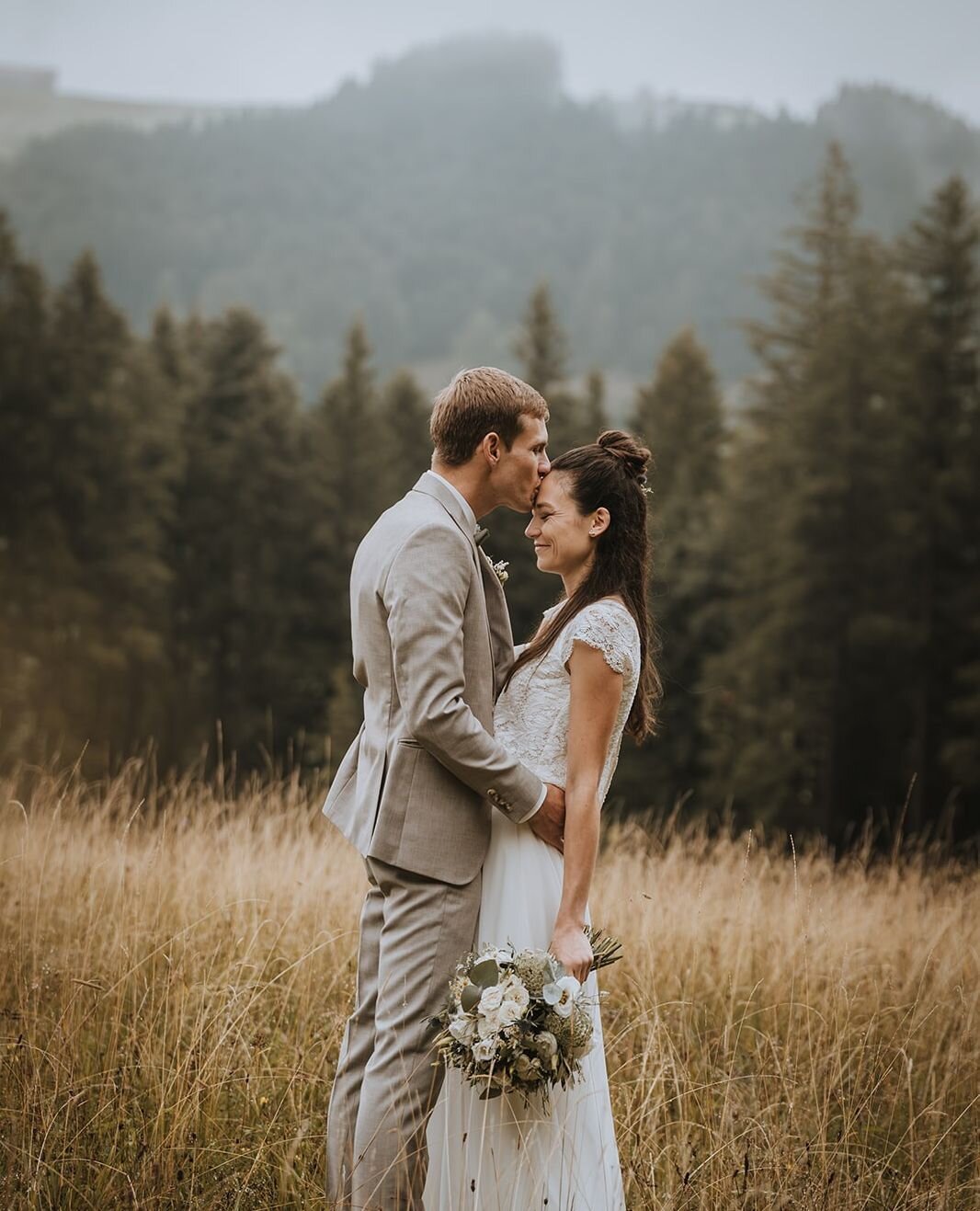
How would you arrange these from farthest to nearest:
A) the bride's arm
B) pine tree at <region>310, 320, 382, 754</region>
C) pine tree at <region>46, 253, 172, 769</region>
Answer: pine tree at <region>310, 320, 382, 754</region> < pine tree at <region>46, 253, 172, 769</region> < the bride's arm

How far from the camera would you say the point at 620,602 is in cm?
330

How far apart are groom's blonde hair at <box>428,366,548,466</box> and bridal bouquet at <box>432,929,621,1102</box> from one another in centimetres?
139

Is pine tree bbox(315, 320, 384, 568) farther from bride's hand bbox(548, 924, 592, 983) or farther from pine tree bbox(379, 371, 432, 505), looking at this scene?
bride's hand bbox(548, 924, 592, 983)

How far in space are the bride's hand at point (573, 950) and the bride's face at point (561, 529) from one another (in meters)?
1.03

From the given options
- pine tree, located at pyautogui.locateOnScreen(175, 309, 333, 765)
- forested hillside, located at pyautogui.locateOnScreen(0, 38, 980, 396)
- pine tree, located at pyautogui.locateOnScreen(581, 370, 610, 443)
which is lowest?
pine tree, located at pyautogui.locateOnScreen(175, 309, 333, 765)


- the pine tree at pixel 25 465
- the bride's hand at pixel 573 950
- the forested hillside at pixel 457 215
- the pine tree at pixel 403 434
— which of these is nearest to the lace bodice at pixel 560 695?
the bride's hand at pixel 573 950

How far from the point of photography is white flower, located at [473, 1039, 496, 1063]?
8.73 ft

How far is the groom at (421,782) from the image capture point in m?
2.97

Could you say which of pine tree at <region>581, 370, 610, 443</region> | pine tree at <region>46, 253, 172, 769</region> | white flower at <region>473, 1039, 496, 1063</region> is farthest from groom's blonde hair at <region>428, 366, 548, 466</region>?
pine tree at <region>581, 370, 610, 443</region>

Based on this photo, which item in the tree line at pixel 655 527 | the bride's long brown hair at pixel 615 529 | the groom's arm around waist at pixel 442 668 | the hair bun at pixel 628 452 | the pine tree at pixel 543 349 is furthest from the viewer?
the pine tree at pixel 543 349

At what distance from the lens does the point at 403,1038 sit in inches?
118

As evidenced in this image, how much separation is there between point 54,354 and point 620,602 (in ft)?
88.4

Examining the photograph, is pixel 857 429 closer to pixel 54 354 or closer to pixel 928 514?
pixel 928 514

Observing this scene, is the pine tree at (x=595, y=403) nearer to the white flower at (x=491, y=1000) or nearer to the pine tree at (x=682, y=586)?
the pine tree at (x=682, y=586)
